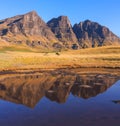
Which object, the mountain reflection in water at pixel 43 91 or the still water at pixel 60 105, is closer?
the still water at pixel 60 105

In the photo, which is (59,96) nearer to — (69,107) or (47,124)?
(69,107)

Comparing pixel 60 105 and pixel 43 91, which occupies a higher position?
pixel 60 105

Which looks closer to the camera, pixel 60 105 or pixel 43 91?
pixel 60 105

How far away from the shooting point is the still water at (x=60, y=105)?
2495 cm

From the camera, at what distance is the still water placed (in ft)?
81.9

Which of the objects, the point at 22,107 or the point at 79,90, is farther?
the point at 79,90

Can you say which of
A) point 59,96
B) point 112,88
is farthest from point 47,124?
point 112,88

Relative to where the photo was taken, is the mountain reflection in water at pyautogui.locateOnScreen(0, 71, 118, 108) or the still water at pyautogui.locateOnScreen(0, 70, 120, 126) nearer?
the still water at pyautogui.locateOnScreen(0, 70, 120, 126)

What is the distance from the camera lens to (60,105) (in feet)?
102

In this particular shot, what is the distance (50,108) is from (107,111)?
5.80m

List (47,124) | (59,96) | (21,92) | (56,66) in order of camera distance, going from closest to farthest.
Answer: (47,124)
(59,96)
(21,92)
(56,66)

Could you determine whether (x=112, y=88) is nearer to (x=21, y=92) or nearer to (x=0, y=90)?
(x=21, y=92)

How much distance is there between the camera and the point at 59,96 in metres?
36.6

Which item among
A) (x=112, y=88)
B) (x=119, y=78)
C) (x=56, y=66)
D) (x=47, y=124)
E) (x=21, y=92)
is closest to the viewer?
(x=47, y=124)
